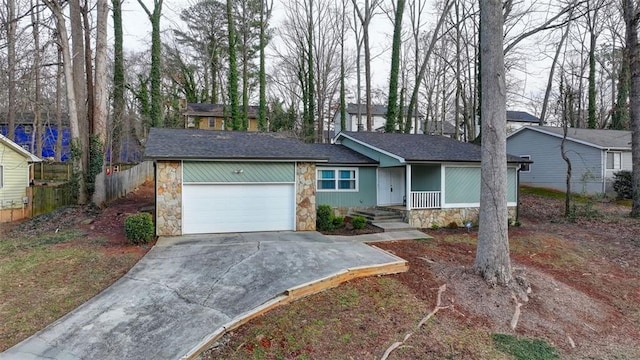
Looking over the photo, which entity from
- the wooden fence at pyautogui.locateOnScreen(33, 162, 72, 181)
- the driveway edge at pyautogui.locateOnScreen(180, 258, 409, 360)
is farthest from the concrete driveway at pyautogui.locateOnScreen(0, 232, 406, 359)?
the wooden fence at pyautogui.locateOnScreen(33, 162, 72, 181)

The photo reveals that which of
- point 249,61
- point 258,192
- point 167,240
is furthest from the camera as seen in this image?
point 249,61

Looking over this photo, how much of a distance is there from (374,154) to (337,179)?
1.99 meters

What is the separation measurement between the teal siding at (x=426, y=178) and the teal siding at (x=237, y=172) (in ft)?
20.6

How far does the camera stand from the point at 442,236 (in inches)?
464

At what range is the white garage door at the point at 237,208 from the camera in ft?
35.0

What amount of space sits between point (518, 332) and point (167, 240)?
8.54m

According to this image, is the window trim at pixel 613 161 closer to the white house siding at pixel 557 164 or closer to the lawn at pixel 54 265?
the white house siding at pixel 557 164

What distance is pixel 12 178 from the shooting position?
15461 millimetres

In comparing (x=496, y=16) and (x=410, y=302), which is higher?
(x=496, y=16)

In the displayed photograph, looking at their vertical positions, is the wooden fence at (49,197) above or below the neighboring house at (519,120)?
below

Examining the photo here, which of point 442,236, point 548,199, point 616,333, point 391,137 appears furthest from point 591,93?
point 616,333

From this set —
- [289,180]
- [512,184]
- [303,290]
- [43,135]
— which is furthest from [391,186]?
[43,135]

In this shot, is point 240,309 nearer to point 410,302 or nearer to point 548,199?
point 410,302

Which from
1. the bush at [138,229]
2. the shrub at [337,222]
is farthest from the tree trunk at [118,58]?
the shrub at [337,222]
